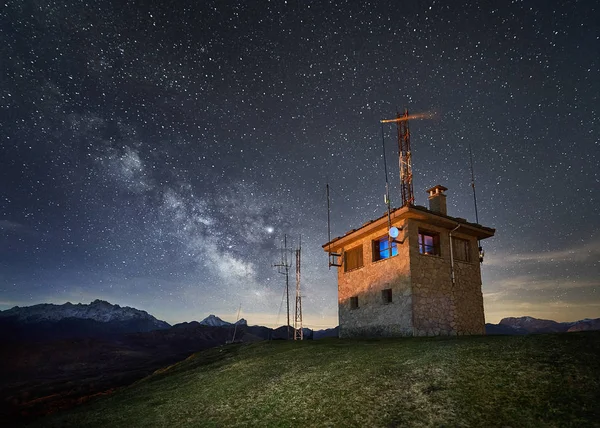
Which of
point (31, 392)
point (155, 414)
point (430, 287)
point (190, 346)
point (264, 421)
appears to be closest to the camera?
point (264, 421)

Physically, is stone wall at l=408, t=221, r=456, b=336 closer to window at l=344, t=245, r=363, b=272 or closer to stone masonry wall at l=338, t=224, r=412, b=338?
stone masonry wall at l=338, t=224, r=412, b=338

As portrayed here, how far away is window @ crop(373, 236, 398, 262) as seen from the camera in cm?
2059

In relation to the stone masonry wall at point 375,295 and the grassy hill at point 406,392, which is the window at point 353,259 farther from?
the grassy hill at point 406,392

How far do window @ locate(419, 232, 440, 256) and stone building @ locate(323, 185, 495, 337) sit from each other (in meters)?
0.06

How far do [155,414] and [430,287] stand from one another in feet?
48.0

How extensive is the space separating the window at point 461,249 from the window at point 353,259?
19.1 feet

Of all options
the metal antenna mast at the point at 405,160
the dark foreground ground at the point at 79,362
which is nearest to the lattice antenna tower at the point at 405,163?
the metal antenna mast at the point at 405,160

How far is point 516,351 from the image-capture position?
9.38 m

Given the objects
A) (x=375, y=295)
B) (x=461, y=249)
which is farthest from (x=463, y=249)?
(x=375, y=295)

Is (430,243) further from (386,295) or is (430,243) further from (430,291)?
(386,295)

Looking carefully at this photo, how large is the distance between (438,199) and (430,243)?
3.66 m

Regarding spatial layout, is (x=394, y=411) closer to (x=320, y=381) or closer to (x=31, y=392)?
(x=320, y=381)

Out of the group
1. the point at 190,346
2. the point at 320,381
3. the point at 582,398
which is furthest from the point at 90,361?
the point at 582,398

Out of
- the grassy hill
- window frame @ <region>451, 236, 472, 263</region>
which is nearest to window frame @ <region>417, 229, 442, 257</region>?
window frame @ <region>451, 236, 472, 263</region>
